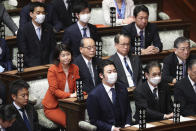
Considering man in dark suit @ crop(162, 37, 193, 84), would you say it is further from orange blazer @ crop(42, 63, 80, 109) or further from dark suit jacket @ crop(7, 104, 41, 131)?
dark suit jacket @ crop(7, 104, 41, 131)

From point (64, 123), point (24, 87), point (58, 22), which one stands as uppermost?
point (58, 22)

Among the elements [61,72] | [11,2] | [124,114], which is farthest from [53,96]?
[11,2]

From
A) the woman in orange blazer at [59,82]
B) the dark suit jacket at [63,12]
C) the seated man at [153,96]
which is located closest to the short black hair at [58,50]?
the woman in orange blazer at [59,82]

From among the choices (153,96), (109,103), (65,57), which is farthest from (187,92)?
(65,57)

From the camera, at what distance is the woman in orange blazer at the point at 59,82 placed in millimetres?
3162

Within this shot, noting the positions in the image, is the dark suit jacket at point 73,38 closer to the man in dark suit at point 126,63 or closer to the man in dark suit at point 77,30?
the man in dark suit at point 77,30

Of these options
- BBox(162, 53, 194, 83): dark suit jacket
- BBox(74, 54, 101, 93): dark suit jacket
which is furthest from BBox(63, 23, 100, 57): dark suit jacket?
BBox(162, 53, 194, 83): dark suit jacket

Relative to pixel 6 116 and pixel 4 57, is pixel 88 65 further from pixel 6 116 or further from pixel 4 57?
pixel 6 116

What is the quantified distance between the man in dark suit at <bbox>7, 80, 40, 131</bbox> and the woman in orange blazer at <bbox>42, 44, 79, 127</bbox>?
0.24 m

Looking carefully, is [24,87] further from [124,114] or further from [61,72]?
[124,114]

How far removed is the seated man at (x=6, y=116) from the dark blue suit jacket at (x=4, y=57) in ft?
2.51

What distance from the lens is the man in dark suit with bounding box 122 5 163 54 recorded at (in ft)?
12.1

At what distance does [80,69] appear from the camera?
3.28 m

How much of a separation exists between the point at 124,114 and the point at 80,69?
0.49 metres
